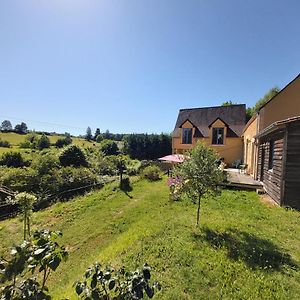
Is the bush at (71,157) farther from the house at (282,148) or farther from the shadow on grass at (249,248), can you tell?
the shadow on grass at (249,248)

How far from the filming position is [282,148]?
993 cm

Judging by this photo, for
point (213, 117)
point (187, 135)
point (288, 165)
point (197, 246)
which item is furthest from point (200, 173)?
point (213, 117)

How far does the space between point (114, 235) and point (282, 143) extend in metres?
7.58

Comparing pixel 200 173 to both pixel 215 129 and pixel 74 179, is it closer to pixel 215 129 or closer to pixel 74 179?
pixel 74 179

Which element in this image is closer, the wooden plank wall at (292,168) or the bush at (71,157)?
the wooden plank wall at (292,168)

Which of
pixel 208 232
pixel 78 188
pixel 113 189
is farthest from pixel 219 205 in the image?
pixel 78 188

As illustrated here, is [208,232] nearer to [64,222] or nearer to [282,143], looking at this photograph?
[282,143]

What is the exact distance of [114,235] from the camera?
9016 mm

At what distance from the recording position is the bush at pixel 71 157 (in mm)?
26672

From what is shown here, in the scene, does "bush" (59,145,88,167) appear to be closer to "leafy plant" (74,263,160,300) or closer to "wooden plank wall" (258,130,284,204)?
"wooden plank wall" (258,130,284,204)

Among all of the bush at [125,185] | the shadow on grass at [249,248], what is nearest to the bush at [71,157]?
the bush at [125,185]

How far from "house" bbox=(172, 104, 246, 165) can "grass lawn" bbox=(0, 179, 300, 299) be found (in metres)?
12.9

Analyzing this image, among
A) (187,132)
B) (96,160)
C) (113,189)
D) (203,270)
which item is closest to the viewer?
(203,270)

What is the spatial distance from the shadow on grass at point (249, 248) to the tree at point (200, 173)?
1.05 metres
